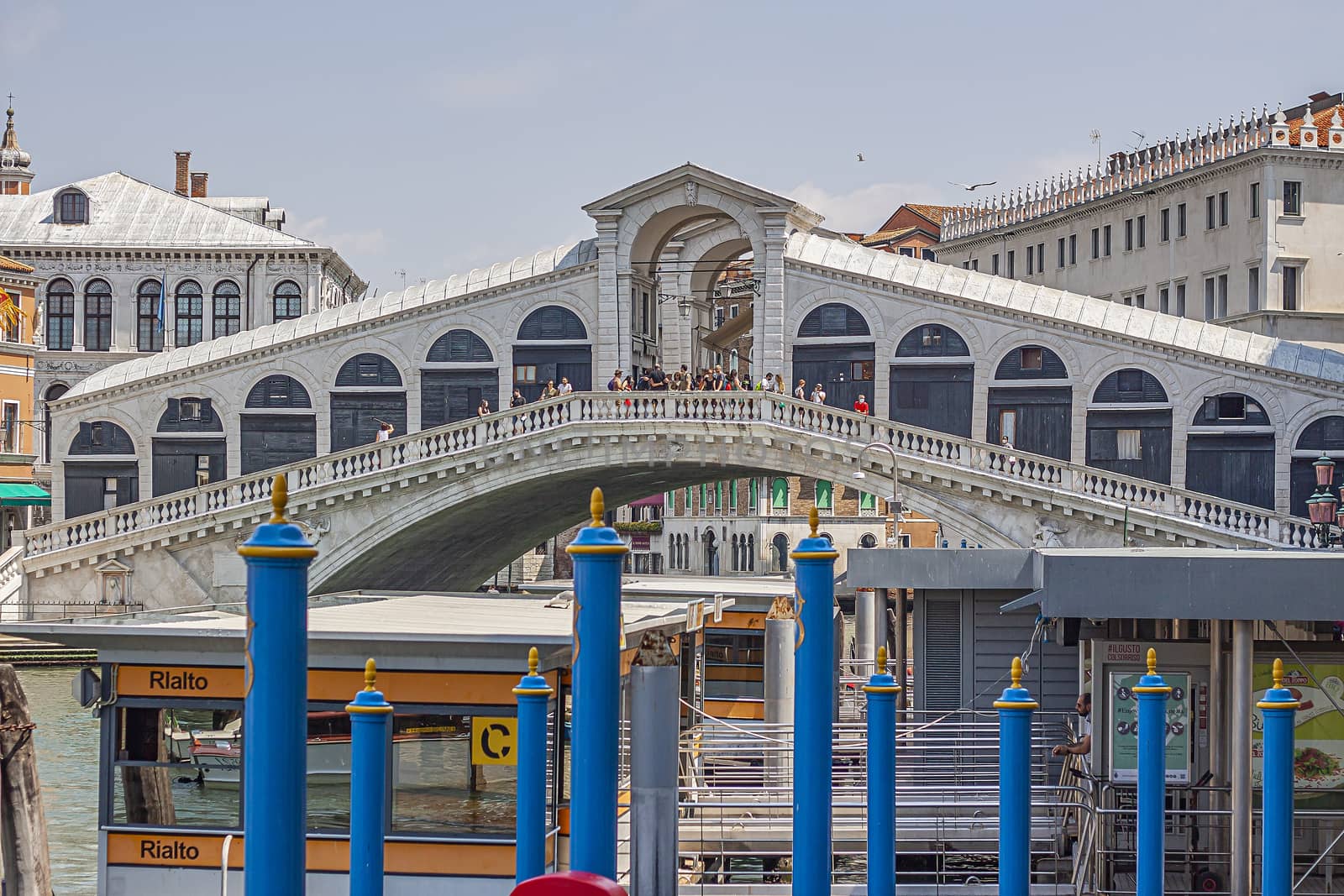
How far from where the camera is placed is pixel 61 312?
5028 centimetres

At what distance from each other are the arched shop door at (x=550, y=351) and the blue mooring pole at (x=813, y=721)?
28662 mm

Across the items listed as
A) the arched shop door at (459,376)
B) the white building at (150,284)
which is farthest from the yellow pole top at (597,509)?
the white building at (150,284)

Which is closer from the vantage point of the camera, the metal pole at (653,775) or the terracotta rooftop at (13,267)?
the metal pole at (653,775)

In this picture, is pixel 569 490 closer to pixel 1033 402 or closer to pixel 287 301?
pixel 1033 402

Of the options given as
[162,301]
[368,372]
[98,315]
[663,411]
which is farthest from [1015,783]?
[98,315]

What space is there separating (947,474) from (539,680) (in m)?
24.1

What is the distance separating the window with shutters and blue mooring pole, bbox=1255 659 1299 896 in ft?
23.9

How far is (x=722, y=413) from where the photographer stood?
35.5 m

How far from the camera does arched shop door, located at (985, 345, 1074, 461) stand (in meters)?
36.6

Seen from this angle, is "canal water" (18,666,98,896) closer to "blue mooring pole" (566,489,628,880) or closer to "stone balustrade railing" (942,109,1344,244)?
"blue mooring pole" (566,489,628,880)

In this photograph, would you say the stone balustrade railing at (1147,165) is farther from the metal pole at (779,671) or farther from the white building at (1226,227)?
the metal pole at (779,671)

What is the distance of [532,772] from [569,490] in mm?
28517

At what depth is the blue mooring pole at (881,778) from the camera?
35.1ft

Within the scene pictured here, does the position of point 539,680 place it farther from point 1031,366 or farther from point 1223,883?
point 1031,366
